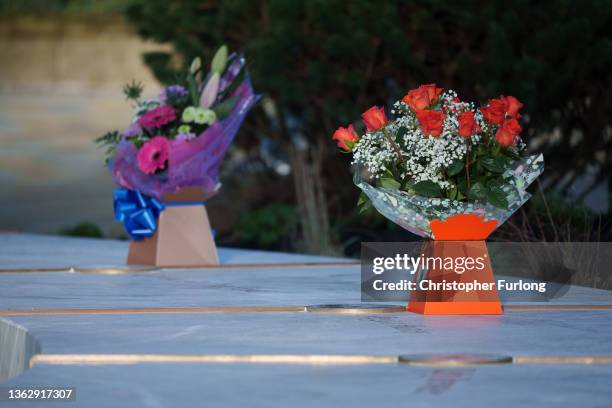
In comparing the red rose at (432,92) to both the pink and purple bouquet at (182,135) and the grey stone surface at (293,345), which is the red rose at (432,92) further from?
the pink and purple bouquet at (182,135)

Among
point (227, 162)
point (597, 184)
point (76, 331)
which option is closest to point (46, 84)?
point (227, 162)

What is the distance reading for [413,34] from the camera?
10547 millimetres

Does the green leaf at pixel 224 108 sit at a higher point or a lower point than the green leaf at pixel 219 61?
lower

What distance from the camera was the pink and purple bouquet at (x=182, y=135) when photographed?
695cm

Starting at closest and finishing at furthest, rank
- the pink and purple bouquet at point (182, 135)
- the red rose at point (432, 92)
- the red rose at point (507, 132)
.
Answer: the red rose at point (507, 132) < the red rose at point (432, 92) < the pink and purple bouquet at point (182, 135)

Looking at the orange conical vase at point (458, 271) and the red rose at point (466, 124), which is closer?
the red rose at point (466, 124)

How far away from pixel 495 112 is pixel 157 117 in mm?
2867

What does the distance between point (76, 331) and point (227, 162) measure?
30.1 ft

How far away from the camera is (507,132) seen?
4.47 meters

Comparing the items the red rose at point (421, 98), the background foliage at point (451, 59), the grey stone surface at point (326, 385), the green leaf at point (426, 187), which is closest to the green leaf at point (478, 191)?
the green leaf at point (426, 187)

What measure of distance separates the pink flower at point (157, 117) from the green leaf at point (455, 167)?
2.75 metres

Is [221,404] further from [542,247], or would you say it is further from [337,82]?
[337,82]

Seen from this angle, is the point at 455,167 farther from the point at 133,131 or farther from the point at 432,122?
the point at 133,131

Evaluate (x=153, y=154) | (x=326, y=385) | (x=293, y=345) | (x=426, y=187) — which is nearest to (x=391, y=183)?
(x=426, y=187)
